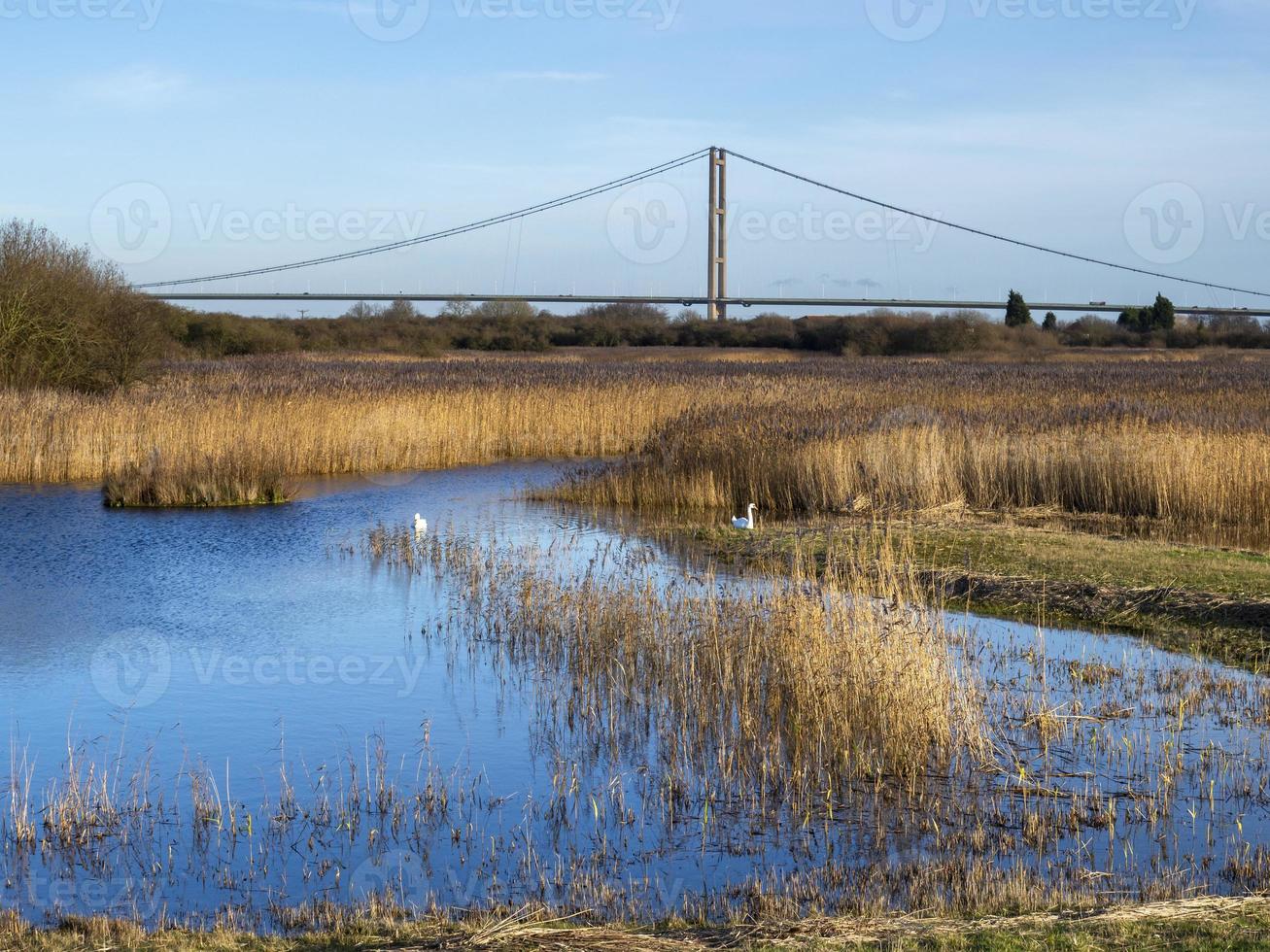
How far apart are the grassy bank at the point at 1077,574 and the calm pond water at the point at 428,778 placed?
48cm

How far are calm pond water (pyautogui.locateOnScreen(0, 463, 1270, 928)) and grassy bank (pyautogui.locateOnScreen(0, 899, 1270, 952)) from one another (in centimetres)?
41

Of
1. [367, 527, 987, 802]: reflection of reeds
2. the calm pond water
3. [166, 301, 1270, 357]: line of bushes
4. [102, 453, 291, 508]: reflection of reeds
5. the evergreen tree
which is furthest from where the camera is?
the evergreen tree

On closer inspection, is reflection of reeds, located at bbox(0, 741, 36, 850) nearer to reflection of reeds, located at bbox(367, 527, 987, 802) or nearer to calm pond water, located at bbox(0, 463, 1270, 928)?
calm pond water, located at bbox(0, 463, 1270, 928)

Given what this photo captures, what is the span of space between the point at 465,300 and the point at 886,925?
64356 millimetres

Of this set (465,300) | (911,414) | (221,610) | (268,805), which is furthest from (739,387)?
(465,300)

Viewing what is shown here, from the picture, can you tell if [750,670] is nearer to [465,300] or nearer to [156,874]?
[156,874]

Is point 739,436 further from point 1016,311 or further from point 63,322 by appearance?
point 1016,311

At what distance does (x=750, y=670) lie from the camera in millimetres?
7270

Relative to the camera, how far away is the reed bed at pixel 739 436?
45.6ft

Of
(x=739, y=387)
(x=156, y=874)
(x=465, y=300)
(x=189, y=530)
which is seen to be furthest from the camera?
(x=465, y=300)

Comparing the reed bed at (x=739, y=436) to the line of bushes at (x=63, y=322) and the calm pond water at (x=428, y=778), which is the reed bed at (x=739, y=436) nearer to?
the line of bushes at (x=63, y=322)

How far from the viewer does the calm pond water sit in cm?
495

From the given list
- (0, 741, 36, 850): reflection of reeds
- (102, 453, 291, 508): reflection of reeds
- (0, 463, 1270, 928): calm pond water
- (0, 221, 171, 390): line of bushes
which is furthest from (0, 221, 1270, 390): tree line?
(0, 741, 36, 850): reflection of reeds

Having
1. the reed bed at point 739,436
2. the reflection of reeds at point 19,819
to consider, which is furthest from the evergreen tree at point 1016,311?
the reflection of reeds at point 19,819
